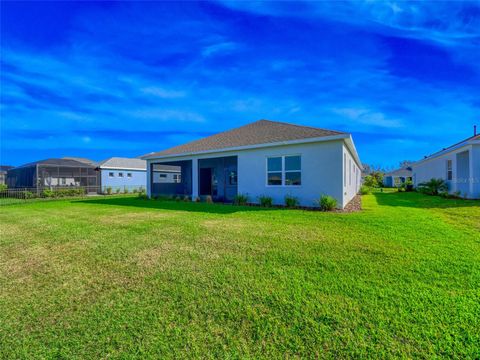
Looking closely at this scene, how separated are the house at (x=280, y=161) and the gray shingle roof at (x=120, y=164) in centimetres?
1590

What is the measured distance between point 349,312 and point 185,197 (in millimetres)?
13912

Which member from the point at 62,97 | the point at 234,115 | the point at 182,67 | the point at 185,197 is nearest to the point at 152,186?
the point at 185,197

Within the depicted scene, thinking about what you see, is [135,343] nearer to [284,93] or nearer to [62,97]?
[284,93]

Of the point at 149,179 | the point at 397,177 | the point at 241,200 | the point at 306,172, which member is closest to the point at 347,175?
the point at 306,172

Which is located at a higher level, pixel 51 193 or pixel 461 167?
pixel 461 167

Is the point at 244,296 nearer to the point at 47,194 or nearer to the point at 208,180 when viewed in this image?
the point at 208,180

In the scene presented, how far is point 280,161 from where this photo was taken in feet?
39.8

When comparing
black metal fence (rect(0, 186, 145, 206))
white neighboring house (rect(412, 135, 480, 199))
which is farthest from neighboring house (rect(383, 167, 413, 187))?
black metal fence (rect(0, 186, 145, 206))

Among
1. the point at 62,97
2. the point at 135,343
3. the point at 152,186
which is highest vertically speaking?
the point at 62,97

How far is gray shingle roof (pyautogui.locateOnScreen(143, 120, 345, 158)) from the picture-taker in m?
11.7

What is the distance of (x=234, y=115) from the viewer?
24.4 meters

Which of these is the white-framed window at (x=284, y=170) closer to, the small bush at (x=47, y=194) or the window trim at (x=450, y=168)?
the window trim at (x=450, y=168)

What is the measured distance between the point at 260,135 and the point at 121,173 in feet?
75.7

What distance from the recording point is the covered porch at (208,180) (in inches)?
619
